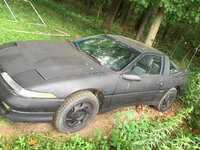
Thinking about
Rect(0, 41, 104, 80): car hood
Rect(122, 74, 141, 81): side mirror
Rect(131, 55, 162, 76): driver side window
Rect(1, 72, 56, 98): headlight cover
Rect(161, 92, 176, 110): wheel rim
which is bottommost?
Rect(161, 92, 176, 110): wheel rim

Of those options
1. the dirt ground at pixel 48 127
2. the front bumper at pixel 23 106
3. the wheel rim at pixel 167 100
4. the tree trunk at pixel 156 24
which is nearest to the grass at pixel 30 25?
the tree trunk at pixel 156 24

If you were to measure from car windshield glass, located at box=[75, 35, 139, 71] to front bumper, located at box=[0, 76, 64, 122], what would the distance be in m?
1.51

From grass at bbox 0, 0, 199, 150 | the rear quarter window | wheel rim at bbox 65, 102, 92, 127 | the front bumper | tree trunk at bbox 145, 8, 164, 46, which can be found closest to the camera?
the front bumper

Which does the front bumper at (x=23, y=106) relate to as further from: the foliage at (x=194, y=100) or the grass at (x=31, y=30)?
the foliage at (x=194, y=100)

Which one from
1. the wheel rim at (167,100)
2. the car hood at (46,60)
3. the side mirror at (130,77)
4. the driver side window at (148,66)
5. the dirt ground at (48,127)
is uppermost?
the driver side window at (148,66)

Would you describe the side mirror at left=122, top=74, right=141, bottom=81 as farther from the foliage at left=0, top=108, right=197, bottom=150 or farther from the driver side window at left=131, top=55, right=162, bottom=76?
the foliage at left=0, top=108, right=197, bottom=150

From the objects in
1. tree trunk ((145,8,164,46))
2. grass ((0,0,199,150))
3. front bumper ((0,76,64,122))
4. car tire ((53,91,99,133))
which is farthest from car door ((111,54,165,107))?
tree trunk ((145,8,164,46))

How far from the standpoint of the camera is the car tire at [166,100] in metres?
6.51

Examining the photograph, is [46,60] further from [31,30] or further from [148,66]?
[31,30]

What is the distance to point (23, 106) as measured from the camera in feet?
12.6

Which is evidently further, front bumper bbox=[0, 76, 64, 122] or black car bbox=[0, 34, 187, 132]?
black car bbox=[0, 34, 187, 132]

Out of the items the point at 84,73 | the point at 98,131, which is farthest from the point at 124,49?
the point at 98,131

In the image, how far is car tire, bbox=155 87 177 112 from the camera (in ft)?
21.4

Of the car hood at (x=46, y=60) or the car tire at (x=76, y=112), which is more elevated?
the car hood at (x=46, y=60)
